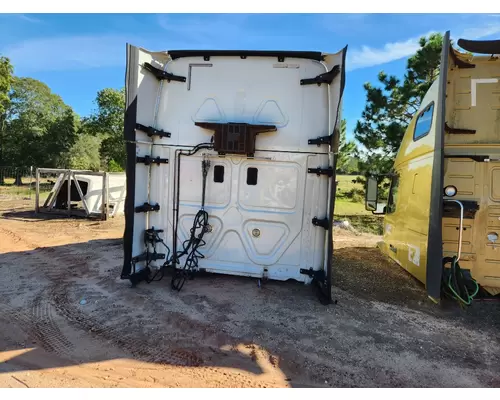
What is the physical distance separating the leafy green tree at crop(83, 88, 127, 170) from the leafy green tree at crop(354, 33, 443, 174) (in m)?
24.0

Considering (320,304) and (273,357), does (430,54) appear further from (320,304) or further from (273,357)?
(273,357)

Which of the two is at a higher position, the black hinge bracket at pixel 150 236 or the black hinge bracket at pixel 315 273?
Result: the black hinge bracket at pixel 150 236

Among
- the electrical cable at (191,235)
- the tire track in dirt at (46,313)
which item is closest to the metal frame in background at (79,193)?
the tire track in dirt at (46,313)

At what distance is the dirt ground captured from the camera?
290 centimetres

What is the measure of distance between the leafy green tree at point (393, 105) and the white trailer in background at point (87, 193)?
10651 mm

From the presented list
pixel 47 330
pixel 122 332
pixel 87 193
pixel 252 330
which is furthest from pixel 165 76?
pixel 87 193

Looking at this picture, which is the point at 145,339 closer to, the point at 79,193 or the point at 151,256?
the point at 151,256

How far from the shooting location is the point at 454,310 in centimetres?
446

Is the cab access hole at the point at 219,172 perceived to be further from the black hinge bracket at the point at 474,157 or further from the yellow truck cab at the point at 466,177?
the black hinge bracket at the point at 474,157

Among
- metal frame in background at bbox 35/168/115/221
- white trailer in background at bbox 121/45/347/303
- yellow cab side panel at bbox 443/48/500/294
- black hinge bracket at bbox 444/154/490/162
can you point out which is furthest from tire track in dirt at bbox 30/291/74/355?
metal frame in background at bbox 35/168/115/221

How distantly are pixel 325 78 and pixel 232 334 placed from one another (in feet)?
11.8

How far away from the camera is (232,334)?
3586 mm

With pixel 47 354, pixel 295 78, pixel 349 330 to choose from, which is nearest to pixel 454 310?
pixel 349 330

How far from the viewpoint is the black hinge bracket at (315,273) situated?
465 centimetres
